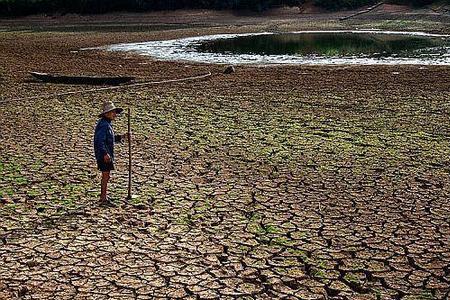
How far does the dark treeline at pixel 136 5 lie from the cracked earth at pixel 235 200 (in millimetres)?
46161

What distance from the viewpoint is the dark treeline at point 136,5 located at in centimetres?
6016

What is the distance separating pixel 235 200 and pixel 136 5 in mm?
54653

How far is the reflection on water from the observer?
27.9 meters

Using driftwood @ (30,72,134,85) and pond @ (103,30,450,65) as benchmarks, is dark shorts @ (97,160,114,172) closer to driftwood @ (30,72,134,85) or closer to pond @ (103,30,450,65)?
driftwood @ (30,72,134,85)

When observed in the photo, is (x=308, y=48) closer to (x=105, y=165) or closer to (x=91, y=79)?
(x=91, y=79)

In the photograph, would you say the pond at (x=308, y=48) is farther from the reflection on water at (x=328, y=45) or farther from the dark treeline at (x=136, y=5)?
the dark treeline at (x=136, y=5)

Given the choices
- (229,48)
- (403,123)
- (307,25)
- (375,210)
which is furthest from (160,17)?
(375,210)

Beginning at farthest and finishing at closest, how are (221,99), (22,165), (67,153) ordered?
(221,99)
(67,153)
(22,165)

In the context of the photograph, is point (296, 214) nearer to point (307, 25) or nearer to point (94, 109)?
point (94, 109)

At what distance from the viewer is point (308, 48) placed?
1194 inches

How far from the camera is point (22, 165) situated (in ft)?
31.5

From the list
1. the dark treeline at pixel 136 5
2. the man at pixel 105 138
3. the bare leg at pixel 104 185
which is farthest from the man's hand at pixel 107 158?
the dark treeline at pixel 136 5

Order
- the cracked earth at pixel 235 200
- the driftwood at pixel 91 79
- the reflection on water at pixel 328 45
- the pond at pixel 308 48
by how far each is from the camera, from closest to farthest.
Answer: the cracked earth at pixel 235 200 → the driftwood at pixel 91 79 → the pond at pixel 308 48 → the reflection on water at pixel 328 45

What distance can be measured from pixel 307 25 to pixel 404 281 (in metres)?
44.1
